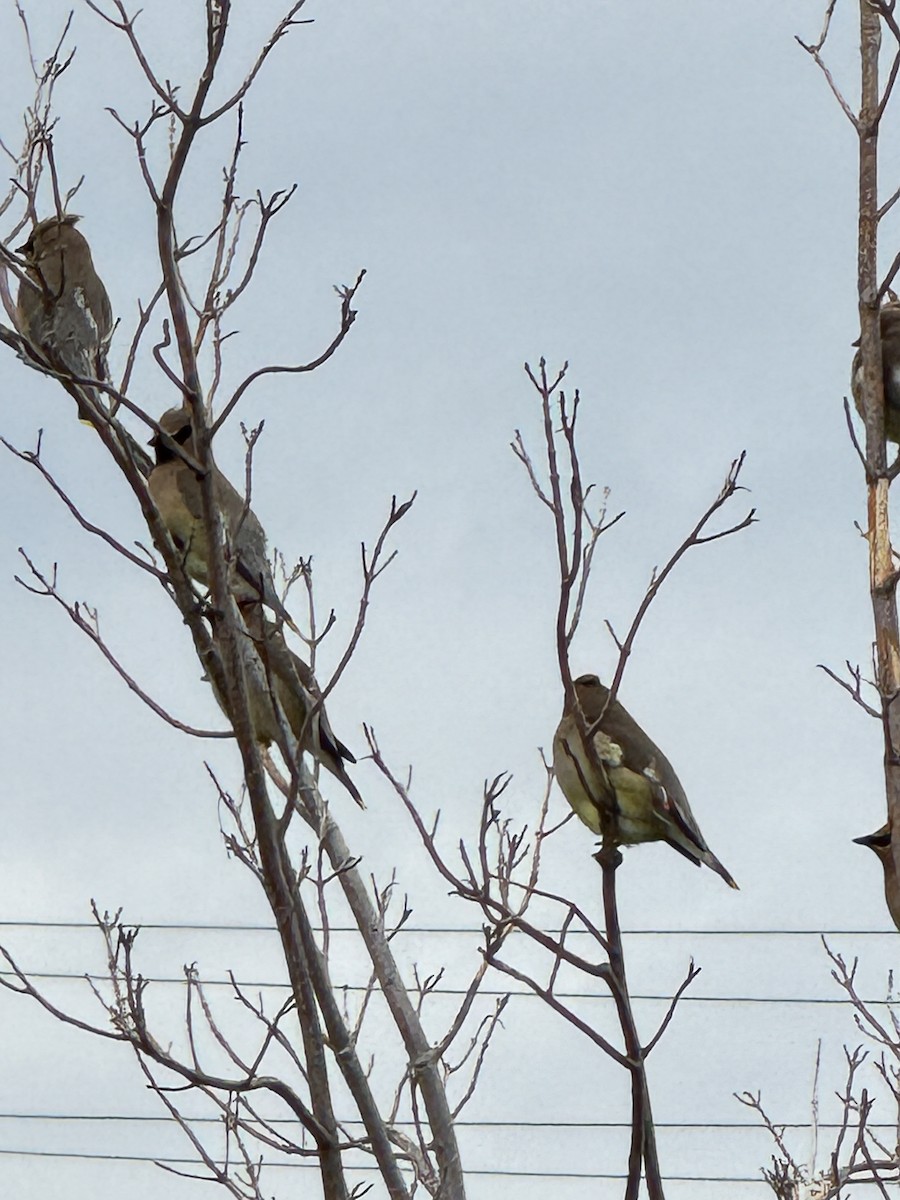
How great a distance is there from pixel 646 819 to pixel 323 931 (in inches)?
39.0

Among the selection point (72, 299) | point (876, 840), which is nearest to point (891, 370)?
point (876, 840)

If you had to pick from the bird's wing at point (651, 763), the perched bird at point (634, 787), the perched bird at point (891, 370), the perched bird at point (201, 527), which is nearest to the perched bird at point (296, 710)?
the perched bird at point (201, 527)

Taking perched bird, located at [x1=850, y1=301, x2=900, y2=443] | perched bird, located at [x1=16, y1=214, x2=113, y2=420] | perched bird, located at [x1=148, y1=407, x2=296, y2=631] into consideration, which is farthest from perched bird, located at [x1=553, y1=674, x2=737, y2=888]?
perched bird, located at [x1=850, y1=301, x2=900, y2=443]

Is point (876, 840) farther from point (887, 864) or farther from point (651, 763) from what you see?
point (651, 763)

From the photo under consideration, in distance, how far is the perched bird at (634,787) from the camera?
4777 millimetres

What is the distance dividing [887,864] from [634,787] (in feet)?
3.93

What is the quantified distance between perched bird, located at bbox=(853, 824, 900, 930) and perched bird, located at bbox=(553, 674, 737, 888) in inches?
26.1

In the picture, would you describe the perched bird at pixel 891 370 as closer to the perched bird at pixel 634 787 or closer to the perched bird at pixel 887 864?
the perched bird at pixel 887 864

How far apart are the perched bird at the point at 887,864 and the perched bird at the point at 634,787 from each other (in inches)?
26.1

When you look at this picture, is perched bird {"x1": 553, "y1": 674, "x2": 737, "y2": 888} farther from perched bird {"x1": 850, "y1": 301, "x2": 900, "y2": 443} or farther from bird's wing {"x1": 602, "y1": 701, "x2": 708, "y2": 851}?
perched bird {"x1": 850, "y1": 301, "x2": 900, "y2": 443}

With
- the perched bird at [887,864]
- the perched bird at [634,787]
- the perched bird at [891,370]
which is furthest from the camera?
the perched bird at [891,370]

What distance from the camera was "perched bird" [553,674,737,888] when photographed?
4777mm

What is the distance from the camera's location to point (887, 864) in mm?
5688

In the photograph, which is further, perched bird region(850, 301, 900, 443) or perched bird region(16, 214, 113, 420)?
perched bird region(850, 301, 900, 443)
